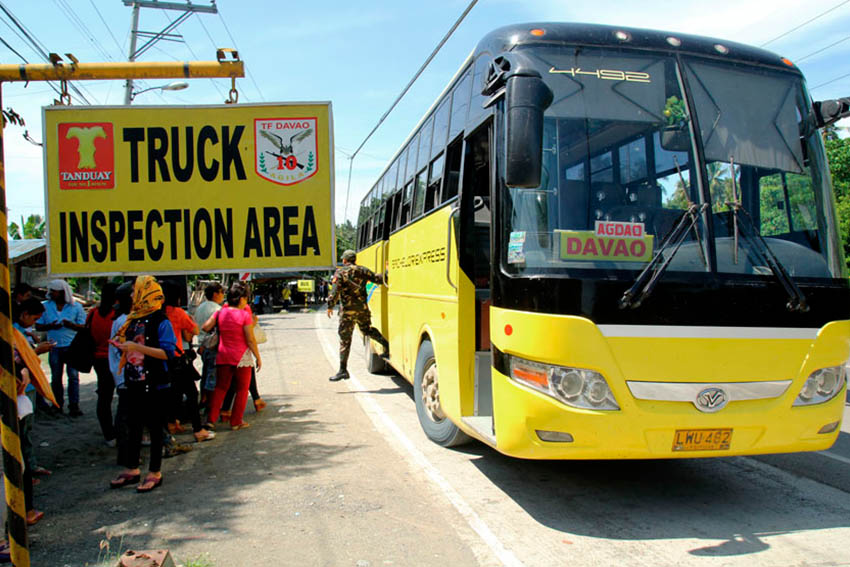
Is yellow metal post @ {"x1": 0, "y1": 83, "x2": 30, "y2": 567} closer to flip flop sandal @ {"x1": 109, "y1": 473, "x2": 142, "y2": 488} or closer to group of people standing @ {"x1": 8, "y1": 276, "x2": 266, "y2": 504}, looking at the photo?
group of people standing @ {"x1": 8, "y1": 276, "x2": 266, "y2": 504}

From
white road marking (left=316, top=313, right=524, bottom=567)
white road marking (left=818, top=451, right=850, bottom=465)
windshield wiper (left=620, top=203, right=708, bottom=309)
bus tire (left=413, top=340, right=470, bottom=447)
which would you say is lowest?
white road marking (left=818, top=451, right=850, bottom=465)

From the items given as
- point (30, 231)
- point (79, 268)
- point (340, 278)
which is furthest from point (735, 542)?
point (30, 231)

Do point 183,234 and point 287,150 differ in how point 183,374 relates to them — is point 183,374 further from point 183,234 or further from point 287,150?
point 287,150

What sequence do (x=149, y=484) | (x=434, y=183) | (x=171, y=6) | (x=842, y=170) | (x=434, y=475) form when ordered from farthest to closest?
(x=842, y=170) → (x=171, y=6) → (x=434, y=183) → (x=434, y=475) → (x=149, y=484)

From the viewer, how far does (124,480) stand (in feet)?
17.1

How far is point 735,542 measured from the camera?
4004 millimetres

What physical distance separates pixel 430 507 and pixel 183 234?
10.8 ft

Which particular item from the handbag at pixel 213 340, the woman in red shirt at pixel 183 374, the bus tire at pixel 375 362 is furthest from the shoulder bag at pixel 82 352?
the bus tire at pixel 375 362

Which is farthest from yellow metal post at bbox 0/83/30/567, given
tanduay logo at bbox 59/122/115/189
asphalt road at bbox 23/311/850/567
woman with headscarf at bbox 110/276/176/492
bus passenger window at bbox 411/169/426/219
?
bus passenger window at bbox 411/169/426/219

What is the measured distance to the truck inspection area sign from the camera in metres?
5.67

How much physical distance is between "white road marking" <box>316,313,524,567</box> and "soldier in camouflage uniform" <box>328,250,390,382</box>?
88 centimetres

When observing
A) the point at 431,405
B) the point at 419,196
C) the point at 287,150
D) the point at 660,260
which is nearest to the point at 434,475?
the point at 431,405

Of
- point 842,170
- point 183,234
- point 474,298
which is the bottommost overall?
point 474,298

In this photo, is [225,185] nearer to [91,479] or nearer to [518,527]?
[91,479]
